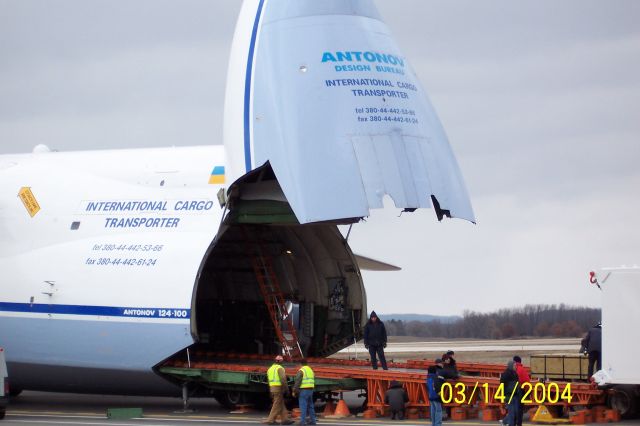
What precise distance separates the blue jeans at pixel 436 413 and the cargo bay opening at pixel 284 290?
668 cm

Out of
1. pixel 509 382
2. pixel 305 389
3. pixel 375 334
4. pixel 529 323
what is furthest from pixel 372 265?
pixel 529 323

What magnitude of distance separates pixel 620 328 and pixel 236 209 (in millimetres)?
7782

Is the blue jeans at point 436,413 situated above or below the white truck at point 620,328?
below

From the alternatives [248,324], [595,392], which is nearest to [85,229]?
[248,324]

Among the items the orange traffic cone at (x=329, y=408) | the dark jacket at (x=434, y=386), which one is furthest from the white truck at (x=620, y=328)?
the orange traffic cone at (x=329, y=408)

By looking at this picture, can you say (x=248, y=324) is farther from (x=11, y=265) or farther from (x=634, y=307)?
(x=634, y=307)

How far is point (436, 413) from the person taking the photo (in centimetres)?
2200

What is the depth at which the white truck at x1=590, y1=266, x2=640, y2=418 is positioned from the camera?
74.1 feet

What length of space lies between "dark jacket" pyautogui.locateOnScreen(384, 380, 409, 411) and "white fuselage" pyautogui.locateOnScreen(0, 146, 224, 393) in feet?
13.2

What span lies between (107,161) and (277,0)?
625 centimetres

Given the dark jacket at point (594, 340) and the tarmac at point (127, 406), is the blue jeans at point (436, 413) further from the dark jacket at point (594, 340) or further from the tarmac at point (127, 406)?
the dark jacket at point (594, 340)

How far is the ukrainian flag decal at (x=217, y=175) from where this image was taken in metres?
26.9

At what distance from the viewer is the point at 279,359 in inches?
971

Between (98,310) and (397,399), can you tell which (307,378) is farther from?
(98,310)
